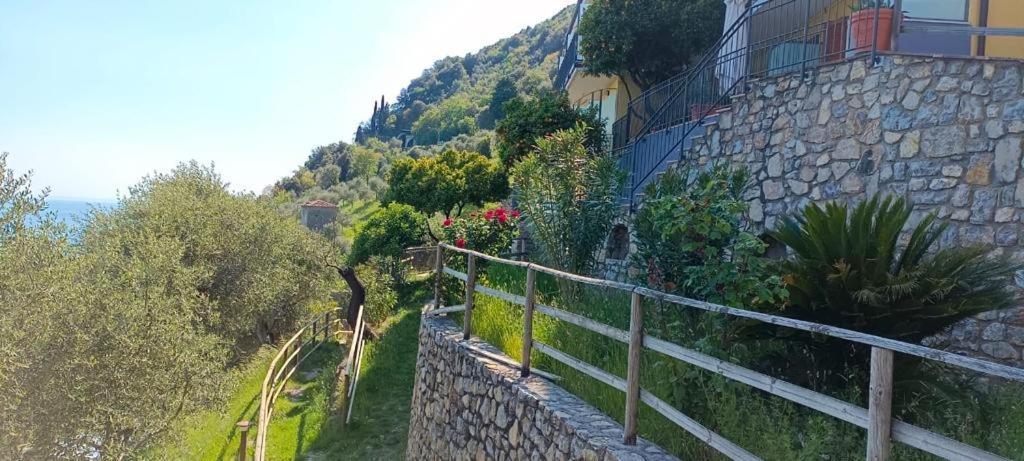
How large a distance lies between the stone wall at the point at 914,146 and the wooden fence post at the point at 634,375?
197 cm

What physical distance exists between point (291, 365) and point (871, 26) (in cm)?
1262

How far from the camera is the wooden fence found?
8883 millimetres

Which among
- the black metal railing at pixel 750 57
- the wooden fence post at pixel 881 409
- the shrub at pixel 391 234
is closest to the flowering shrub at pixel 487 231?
the black metal railing at pixel 750 57

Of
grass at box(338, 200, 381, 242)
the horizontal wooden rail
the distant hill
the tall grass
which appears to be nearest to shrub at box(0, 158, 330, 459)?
the horizontal wooden rail

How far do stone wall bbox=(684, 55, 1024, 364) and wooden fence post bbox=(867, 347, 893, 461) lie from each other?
7.30 feet

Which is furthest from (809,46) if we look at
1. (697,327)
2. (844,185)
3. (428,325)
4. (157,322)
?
(157,322)

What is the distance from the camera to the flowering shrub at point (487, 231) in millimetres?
10344

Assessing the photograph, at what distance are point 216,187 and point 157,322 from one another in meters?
8.72

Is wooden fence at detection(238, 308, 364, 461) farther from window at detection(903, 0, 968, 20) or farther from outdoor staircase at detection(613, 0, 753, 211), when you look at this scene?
window at detection(903, 0, 968, 20)

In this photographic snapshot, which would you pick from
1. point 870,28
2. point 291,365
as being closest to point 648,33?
point 870,28

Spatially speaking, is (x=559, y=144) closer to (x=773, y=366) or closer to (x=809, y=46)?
(x=809, y=46)

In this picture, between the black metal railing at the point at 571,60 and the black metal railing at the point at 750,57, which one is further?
the black metal railing at the point at 571,60

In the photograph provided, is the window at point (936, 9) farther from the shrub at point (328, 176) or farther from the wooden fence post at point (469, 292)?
the shrub at point (328, 176)

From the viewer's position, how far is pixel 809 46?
272 inches
